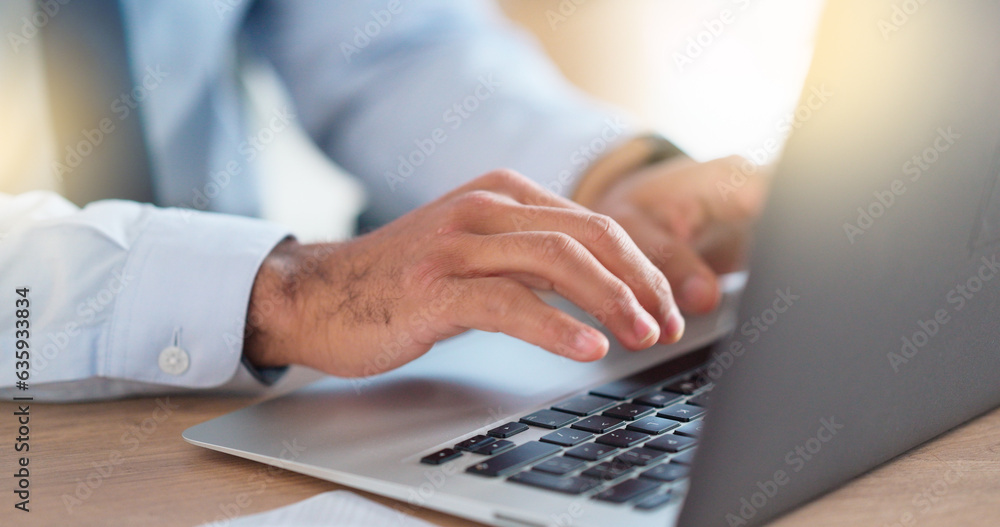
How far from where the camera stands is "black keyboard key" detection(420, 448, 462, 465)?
421mm

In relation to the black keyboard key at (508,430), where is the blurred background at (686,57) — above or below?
above

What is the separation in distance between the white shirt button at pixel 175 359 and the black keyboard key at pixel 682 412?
0.37 meters

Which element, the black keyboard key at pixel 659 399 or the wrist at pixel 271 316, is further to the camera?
the wrist at pixel 271 316

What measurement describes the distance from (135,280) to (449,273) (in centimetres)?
26

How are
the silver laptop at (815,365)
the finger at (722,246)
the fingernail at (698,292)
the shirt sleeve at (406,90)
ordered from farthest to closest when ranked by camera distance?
the shirt sleeve at (406,90)
the finger at (722,246)
the fingernail at (698,292)
the silver laptop at (815,365)

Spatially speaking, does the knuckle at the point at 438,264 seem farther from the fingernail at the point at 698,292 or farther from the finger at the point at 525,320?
the fingernail at the point at 698,292

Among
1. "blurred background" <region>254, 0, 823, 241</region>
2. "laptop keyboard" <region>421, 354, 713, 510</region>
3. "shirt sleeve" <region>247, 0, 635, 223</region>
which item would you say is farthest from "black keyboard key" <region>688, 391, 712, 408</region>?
"blurred background" <region>254, 0, 823, 241</region>

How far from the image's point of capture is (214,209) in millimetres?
1189

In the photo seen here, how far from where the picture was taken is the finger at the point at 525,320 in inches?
19.9

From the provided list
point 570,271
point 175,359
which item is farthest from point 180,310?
point 570,271

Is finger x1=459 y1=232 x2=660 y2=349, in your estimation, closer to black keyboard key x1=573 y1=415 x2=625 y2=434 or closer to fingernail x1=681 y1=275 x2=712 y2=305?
black keyboard key x1=573 y1=415 x2=625 y2=434

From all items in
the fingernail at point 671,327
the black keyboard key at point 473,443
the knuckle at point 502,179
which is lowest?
the black keyboard key at point 473,443

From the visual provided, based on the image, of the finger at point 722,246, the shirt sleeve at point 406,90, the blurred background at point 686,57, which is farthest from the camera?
the blurred background at point 686,57

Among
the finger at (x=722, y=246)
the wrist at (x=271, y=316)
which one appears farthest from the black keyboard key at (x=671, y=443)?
the finger at (x=722, y=246)
